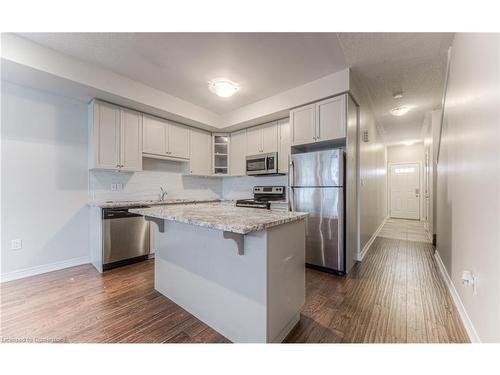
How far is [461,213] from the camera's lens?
1.79 m

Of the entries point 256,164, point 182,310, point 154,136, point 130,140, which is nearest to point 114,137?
point 130,140

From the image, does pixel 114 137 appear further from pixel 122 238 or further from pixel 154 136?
pixel 122 238

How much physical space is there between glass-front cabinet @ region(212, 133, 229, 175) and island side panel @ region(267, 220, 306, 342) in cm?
302

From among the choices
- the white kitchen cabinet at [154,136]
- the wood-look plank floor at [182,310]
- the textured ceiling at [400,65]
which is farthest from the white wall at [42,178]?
the textured ceiling at [400,65]

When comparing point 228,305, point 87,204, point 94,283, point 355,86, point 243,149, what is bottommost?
point 94,283

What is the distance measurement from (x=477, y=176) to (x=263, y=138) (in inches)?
116

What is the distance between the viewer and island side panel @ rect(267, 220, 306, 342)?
1304 mm

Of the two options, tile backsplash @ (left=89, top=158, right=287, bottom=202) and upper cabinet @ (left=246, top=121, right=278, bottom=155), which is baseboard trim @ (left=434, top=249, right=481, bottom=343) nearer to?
tile backsplash @ (left=89, top=158, right=287, bottom=202)

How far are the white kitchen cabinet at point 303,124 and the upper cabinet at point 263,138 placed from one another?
2.05ft

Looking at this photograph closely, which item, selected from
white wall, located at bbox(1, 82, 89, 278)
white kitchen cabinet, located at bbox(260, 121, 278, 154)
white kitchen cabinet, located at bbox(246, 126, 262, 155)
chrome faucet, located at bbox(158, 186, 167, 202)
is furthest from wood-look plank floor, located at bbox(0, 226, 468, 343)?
white kitchen cabinet, located at bbox(246, 126, 262, 155)

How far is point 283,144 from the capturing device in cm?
362

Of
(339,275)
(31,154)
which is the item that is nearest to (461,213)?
(339,275)
